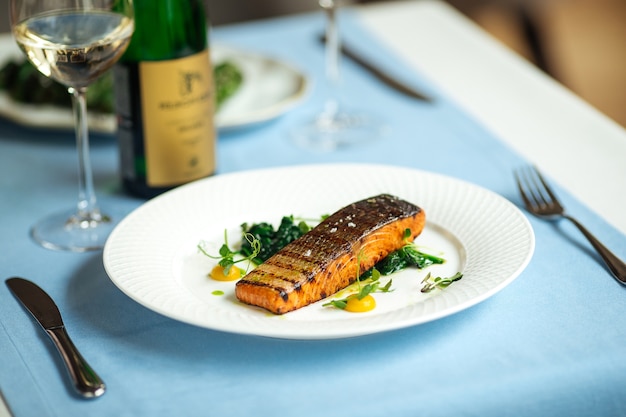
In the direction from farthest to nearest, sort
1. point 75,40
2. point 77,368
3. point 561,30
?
point 561,30
point 75,40
point 77,368

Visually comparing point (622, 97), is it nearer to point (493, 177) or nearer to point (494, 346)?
point (493, 177)

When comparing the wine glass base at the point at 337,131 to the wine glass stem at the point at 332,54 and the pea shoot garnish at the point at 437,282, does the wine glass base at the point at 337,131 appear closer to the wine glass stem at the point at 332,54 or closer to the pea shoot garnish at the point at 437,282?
the wine glass stem at the point at 332,54

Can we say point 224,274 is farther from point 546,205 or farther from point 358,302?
point 546,205

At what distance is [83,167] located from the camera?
141 centimetres

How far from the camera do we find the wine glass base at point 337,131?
5.69 ft

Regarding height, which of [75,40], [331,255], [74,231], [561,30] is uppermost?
[75,40]

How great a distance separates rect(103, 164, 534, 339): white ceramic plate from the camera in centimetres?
102

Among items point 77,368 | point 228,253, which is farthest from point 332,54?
point 77,368

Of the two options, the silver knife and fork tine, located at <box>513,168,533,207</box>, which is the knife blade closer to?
fork tine, located at <box>513,168,533,207</box>

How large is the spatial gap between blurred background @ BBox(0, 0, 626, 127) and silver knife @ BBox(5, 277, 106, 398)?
9.24ft

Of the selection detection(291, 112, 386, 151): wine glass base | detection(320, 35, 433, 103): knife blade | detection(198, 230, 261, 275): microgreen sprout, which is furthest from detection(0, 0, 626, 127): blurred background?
detection(198, 230, 261, 275): microgreen sprout

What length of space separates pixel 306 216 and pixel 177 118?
28 centimetres

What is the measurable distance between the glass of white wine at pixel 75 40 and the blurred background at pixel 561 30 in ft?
8.58

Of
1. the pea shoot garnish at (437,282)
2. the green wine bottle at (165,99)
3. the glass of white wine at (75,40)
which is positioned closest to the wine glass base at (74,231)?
the glass of white wine at (75,40)
